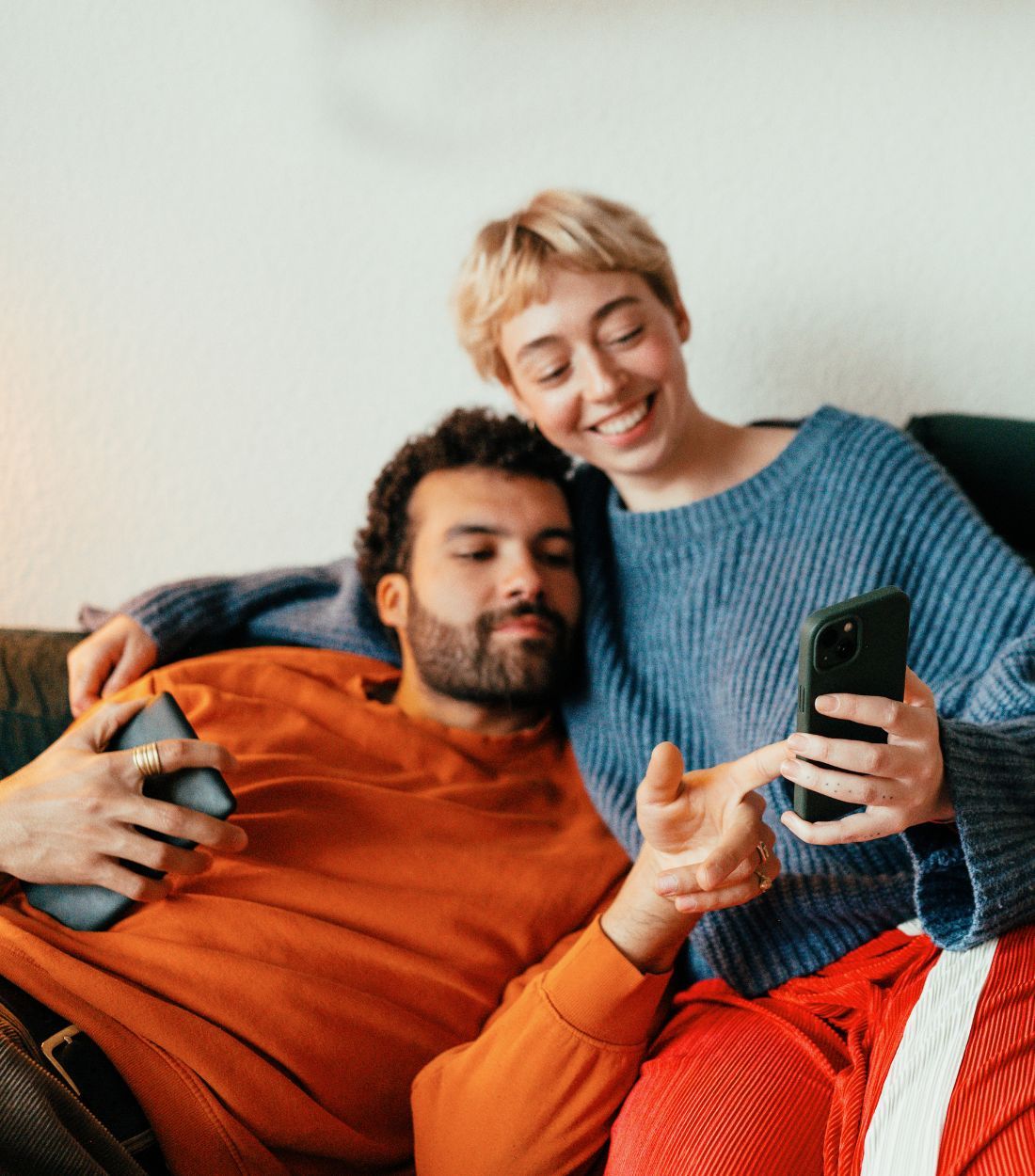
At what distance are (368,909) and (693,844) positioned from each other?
42 centimetres

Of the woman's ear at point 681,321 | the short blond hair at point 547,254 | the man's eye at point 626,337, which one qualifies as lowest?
the man's eye at point 626,337

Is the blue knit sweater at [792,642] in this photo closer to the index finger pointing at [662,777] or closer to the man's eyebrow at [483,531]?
the man's eyebrow at [483,531]

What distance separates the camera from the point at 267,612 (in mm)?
1633

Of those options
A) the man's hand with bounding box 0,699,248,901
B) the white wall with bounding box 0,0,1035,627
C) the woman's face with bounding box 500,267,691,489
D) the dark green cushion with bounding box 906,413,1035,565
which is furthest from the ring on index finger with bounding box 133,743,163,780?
the dark green cushion with bounding box 906,413,1035,565

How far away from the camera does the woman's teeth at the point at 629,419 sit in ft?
4.43

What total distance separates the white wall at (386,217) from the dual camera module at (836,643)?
958 mm

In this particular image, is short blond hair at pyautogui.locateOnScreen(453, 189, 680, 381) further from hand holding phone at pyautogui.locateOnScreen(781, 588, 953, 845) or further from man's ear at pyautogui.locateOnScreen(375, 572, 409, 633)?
hand holding phone at pyautogui.locateOnScreen(781, 588, 953, 845)

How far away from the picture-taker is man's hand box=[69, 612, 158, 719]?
1.45 m

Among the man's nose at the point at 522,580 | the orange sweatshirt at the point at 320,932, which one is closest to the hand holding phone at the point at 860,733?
the orange sweatshirt at the point at 320,932

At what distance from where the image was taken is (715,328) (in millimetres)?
1690

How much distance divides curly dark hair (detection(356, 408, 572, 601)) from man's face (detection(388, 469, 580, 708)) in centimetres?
3

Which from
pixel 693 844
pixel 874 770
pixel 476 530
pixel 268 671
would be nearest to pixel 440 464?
pixel 476 530

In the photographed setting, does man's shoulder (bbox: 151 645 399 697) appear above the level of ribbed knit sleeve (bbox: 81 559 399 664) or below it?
below

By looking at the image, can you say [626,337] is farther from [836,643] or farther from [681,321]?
[836,643]
